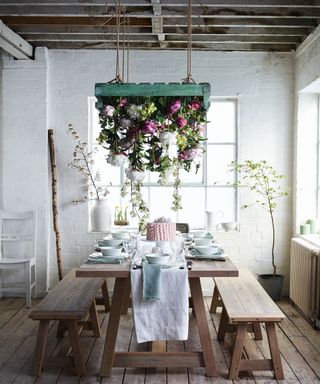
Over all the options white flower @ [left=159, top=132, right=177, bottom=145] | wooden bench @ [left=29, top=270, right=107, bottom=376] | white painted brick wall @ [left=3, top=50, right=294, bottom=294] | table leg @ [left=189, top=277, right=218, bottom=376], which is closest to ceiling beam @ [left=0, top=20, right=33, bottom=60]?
white painted brick wall @ [left=3, top=50, right=294, bottom=294]

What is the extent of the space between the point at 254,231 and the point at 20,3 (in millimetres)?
3668

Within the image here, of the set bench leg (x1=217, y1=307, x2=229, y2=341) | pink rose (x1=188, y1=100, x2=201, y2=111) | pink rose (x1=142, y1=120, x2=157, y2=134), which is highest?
pink rose (x1=188, y1=100, x2=201, y2=111)

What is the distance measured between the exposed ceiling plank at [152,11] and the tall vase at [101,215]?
2.24 meters

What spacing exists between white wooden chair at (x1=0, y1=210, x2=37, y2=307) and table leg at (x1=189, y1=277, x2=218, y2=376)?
9.22ft

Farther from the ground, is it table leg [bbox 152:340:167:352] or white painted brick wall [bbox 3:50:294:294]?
white painted brick wall [bbox 3:50:294:294]

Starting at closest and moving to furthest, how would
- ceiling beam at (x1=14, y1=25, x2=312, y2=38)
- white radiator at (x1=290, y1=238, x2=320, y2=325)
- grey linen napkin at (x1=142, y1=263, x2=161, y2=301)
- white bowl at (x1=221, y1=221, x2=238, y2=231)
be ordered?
grey linen napkin at (x1=142, y1=263, x2=161, y2=301)
white radiator at (x1=290, y1=238, x2=320, y2=325)
ceiling beam at (x1=14, y1=25, x2=312, y2=38)
white bowl at (x1=221, y1=221, x2=238, y2=231)

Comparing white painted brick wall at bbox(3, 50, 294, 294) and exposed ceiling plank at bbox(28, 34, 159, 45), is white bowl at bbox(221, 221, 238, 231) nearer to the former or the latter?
white painted brick wall at bbox(3, 50, 294, 294)

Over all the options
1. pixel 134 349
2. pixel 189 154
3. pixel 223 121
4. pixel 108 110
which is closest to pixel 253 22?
pixel 223 121

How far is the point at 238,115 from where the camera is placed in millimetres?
6977

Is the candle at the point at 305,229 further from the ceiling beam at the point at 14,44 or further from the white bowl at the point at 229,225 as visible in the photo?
the ceiling beam at the point at 14,44

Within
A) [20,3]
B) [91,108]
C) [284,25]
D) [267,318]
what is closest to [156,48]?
[91,108]

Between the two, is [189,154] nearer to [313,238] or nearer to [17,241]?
[313,238]

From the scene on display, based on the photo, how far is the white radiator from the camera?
18.3 feet

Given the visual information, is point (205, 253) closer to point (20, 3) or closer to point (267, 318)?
point (267, 318)
